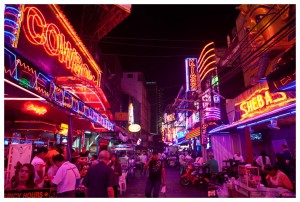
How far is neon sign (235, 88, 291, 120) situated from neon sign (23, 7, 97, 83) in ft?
31.7

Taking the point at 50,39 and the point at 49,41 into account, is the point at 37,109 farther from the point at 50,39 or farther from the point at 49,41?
the point at 50,39

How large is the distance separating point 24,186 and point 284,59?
808cm

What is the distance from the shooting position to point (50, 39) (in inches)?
428

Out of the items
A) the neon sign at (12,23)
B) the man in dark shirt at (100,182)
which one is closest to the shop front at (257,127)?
the man in dark shirt at (100,182)

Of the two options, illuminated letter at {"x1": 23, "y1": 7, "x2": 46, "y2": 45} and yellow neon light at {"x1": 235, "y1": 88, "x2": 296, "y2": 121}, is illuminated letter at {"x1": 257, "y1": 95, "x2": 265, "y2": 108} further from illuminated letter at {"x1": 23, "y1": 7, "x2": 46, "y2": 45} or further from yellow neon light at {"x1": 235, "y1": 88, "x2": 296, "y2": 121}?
illuminated letter at {"x1": 23, "y1": 7, "x2": 46, "y2": 45}

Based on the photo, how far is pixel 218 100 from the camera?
68.8 ft

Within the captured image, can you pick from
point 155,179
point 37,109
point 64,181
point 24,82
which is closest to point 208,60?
point 155,179

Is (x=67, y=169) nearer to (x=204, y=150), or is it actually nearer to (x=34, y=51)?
(x=34, y=51)

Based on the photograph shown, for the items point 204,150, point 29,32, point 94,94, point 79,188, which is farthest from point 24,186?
point 204,150


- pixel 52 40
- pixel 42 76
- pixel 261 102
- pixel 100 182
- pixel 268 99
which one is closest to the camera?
pixel 100 182

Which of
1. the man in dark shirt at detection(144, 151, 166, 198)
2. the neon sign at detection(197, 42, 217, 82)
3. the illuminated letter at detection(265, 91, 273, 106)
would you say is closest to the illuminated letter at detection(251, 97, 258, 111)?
the illuminated letter at detection(265, 91, 273, 106)

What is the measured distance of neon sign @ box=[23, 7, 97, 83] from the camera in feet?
30.7

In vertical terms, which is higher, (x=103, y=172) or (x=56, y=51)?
(x=56, y=51)

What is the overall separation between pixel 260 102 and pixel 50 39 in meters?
10.4
